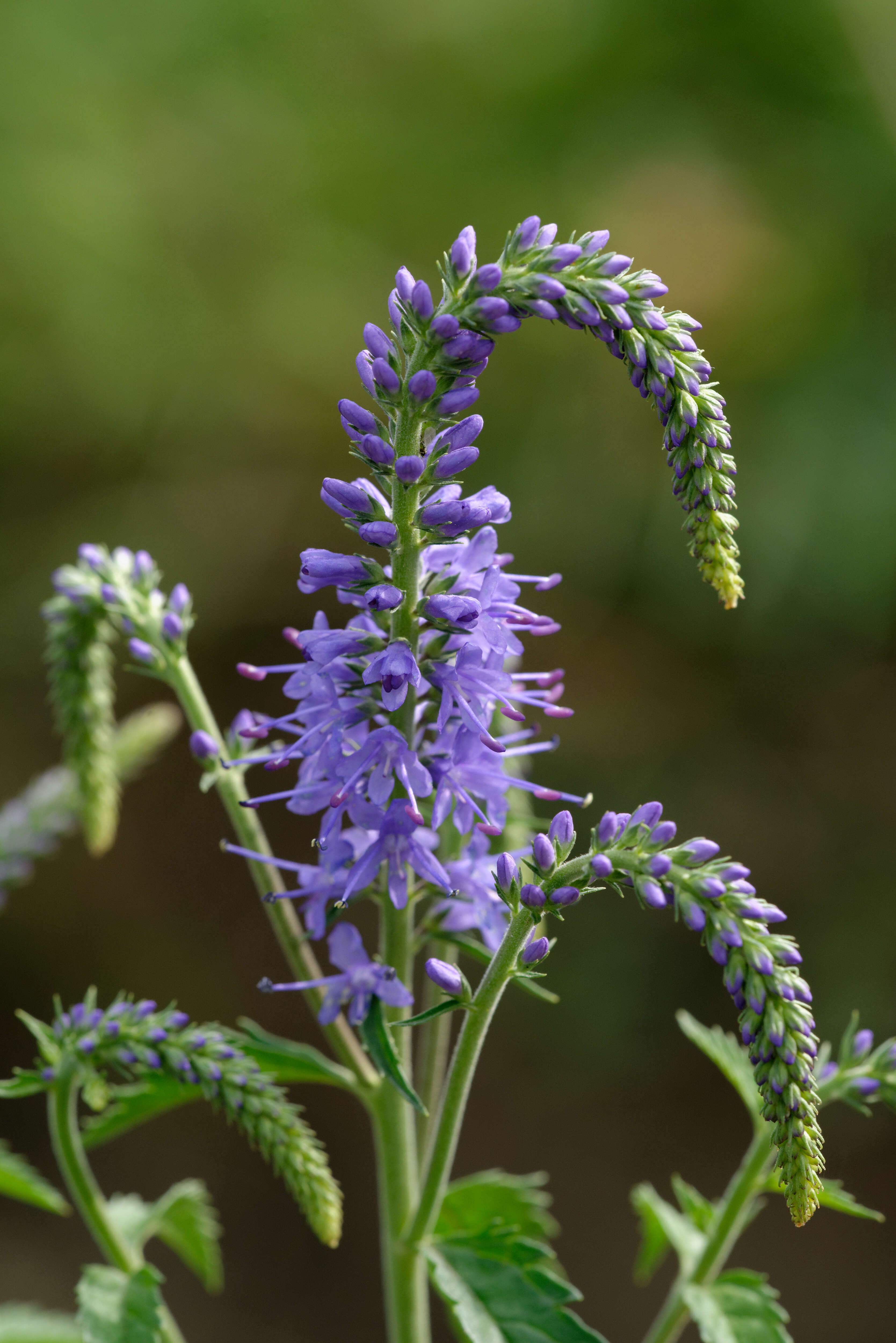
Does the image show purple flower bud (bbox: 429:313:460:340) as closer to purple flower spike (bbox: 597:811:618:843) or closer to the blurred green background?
purple flower spike (bbox: 597:811:618:843)

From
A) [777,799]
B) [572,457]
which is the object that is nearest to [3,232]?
[572,457]

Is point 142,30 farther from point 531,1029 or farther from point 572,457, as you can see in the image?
point 531,1029

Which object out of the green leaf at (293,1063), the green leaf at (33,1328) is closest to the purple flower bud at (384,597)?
the green leaf at (293,1063)

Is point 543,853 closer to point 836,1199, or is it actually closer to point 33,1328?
point 836,1199

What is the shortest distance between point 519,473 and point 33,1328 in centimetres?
366

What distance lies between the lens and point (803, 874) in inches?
182

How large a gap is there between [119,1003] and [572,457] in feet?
12.4

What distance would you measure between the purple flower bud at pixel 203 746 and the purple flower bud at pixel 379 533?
0.39 metres

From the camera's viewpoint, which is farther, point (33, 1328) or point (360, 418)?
point (33, 1328)

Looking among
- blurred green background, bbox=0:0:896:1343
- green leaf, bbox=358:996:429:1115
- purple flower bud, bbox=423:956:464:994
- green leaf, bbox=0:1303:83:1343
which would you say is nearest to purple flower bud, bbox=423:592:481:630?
purple flower bud, bbox=423:956:464:994

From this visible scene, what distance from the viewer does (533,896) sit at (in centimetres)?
107

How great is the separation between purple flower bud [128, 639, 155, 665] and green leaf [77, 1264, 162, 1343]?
0.78 meters

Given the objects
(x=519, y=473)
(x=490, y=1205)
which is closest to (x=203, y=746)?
(x=490, y=1205)

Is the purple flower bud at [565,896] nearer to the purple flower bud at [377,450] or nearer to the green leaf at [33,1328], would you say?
the purple flower bud at [377,450]
